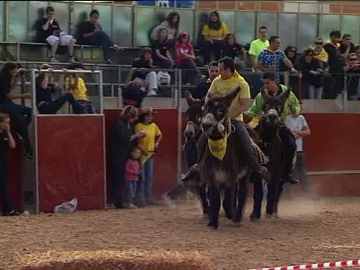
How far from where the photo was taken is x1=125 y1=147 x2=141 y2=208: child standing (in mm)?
15945

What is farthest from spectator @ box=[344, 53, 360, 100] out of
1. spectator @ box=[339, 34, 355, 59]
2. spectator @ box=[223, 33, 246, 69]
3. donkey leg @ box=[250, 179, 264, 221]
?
donkey leg @ box=[250, 179, 264, 221]

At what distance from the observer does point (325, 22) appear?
2405 centimetres

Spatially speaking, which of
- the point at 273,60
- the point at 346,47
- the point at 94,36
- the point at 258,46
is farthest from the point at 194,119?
the point at 346,47

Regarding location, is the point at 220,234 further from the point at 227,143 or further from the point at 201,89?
the point at 201,89

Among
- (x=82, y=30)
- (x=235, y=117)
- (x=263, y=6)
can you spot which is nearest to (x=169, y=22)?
(x=82, y=30)

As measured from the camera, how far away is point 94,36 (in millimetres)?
19141

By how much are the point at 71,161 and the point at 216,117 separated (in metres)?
3.90

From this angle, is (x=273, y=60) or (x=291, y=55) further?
(x=291, y=55)

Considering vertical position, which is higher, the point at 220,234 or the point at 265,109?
the point at 265,109

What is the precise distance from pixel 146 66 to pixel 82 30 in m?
2.19

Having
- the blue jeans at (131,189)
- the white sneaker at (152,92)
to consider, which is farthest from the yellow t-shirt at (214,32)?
the blue jeans at (131,189)

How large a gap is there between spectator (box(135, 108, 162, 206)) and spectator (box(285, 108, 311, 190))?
89.6 inches

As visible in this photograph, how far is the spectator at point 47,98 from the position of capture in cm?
1502

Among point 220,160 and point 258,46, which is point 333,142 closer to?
point 258,46
